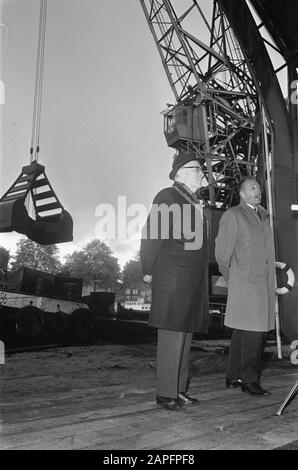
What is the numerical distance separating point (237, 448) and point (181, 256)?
1243 mm

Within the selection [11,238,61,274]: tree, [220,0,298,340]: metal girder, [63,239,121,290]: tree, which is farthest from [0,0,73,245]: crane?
[63,239,121,290]: tree

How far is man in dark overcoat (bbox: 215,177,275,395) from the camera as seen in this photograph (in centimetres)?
300

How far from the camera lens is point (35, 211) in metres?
6.71

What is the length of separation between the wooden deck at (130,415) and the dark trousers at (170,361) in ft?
0.49

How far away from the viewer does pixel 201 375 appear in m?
3.78

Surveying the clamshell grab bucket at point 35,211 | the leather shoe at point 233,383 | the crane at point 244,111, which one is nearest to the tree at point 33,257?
the crane at point 244,111

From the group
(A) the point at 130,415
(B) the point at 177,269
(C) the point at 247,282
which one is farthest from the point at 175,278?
(A) the point at 130,415

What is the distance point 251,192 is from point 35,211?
4356 mm

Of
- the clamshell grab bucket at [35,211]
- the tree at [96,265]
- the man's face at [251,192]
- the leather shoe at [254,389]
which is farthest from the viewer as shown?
the tree at [96,265]

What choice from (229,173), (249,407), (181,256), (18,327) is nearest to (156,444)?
(249,407)

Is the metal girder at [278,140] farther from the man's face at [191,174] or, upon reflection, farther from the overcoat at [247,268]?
the man's face at [191,174]

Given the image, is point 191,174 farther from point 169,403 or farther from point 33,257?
point 33,257

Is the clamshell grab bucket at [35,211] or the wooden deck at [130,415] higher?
the clamshell grab bucket at [35,211]

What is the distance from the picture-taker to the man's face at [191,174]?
2926mm
